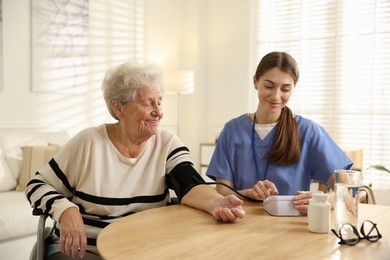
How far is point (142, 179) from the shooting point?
1.81 m

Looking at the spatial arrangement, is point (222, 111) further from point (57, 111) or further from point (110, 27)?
point (57, 111)

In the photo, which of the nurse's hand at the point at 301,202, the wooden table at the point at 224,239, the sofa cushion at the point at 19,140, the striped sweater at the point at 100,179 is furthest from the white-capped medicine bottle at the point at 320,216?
the sofa cushion at the point at 19,140

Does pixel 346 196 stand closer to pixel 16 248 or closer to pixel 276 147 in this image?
pixel 276 147

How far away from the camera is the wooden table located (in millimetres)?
1125

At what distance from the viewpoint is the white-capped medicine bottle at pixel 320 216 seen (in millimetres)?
1323

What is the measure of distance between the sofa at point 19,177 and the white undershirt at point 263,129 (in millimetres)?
1659

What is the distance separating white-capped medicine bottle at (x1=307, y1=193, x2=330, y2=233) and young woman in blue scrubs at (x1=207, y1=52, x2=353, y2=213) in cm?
60

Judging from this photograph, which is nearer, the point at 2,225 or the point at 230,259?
the point at 230,259

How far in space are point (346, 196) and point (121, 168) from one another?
2.79 ft

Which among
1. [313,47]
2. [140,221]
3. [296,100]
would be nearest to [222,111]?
[296,100]

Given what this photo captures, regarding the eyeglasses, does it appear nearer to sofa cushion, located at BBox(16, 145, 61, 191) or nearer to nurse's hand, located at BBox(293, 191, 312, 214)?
nurse's hand, located at BBox(293, 191, 312, 214)

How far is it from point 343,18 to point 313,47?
0.38 m

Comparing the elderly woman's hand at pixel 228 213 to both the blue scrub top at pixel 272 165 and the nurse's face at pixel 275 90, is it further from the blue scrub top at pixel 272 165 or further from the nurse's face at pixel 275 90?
the nurse's face at pixel 275 90

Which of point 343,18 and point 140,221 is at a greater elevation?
point 343,18
